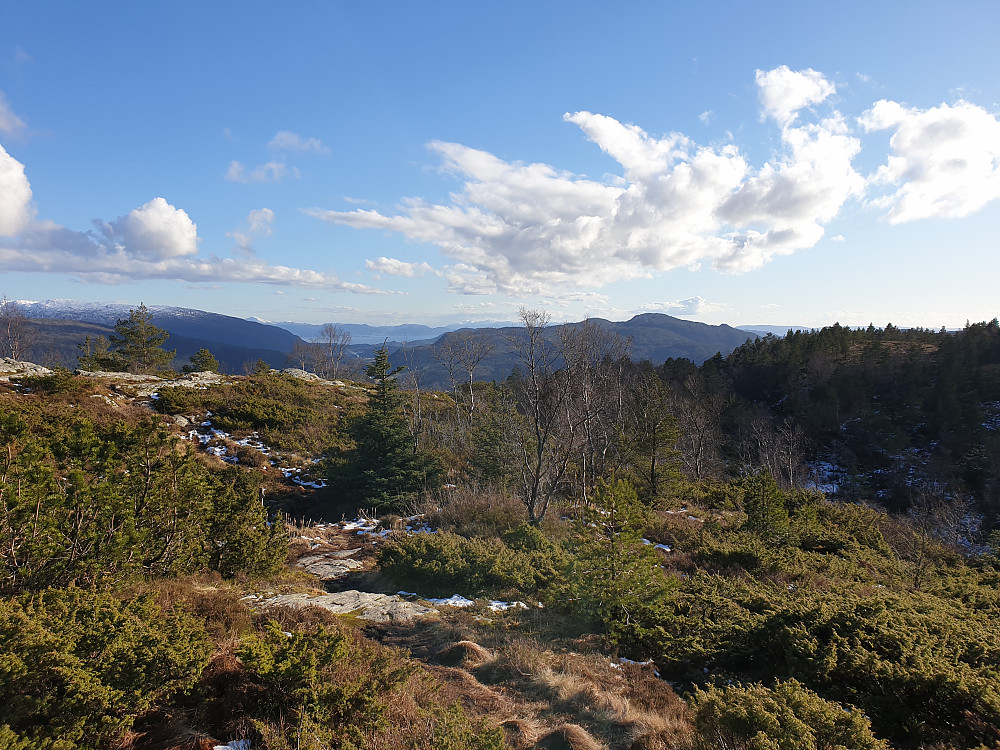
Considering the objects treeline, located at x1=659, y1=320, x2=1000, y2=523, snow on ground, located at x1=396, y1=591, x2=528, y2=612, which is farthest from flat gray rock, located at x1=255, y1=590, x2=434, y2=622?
treeline, located at x1=659, y1=320, x2=1000, y2=523

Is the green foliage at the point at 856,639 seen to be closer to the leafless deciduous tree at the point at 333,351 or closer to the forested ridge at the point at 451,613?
the forested ridge at the point at 451,613

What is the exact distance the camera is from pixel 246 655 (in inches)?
134

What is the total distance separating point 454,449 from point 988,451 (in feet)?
123

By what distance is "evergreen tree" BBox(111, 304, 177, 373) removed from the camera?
35375mm

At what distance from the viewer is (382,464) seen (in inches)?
635

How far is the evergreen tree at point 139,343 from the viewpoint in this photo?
116 ft

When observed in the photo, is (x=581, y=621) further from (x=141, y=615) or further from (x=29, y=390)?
(x=29, y=390)

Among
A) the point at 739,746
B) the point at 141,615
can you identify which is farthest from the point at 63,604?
the point at 739,746

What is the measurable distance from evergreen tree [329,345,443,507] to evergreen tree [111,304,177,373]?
28.9m

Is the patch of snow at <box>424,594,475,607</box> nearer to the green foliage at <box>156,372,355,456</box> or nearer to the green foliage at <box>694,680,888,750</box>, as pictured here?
the green foliage at <box>694,680,888,750</box>

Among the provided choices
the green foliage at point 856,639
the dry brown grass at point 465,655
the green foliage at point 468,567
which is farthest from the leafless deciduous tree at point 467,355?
the dry brown grass at point 465,655

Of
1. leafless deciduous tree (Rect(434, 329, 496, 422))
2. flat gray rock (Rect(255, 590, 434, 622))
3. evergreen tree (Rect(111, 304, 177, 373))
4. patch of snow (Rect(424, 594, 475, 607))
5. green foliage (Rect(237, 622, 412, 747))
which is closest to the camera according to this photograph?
green foliage (Rect(237, 622, 412, 747))

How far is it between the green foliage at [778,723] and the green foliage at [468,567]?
15.6 ft

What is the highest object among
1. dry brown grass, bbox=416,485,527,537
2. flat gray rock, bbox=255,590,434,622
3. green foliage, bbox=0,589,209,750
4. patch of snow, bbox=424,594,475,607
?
green foliage, bbox=0,589,209,750
